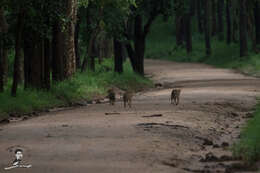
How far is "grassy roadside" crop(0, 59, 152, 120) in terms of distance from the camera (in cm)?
2148

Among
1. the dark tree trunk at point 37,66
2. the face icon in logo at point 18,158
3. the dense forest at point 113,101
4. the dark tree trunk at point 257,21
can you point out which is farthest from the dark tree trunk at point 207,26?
the face icon in logo at point 18,158

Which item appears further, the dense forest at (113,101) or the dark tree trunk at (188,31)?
the dark tree trunk at (188,31)

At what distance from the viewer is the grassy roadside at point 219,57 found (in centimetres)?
1296

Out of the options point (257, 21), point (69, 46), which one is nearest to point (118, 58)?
point (69, 46)

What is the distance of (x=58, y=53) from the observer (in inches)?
1131

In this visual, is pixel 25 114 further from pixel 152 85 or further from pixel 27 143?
pixel 152 85

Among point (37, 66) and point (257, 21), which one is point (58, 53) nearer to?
point (37, 66)

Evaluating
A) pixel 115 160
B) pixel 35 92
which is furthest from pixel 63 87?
pixel 115 160

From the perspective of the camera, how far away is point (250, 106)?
23.5 metres

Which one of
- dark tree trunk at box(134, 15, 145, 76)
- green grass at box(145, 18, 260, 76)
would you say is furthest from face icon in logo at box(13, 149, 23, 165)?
green grass at box(145, 18, 260, 76)

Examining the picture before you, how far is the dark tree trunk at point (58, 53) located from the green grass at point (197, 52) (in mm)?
17791

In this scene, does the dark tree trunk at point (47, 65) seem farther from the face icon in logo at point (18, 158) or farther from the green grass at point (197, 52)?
the green grass at point (197, 52)

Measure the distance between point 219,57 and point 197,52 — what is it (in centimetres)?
1052

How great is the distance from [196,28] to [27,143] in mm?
91866
